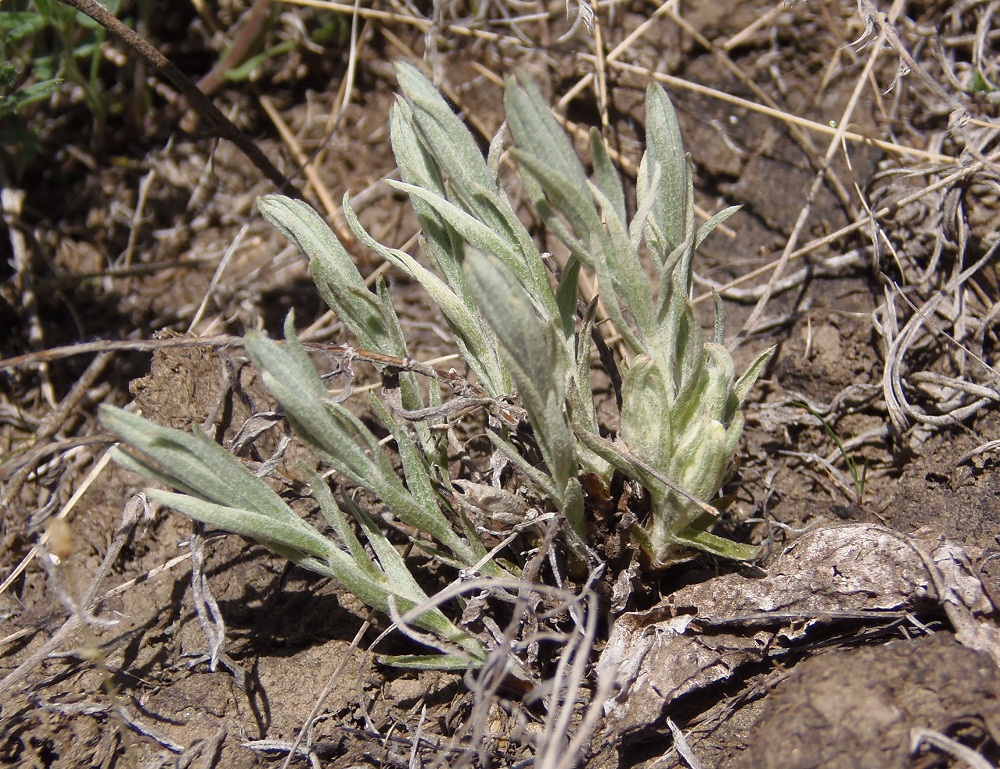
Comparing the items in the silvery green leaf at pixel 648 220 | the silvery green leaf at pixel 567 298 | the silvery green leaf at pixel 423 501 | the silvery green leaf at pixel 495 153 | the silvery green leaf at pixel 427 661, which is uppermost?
the silvery green leaf at pixel 495 153

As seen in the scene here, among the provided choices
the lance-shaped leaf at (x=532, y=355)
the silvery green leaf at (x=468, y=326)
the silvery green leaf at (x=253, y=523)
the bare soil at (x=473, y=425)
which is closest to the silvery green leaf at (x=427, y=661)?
the bare soil at (x=473, y=425)

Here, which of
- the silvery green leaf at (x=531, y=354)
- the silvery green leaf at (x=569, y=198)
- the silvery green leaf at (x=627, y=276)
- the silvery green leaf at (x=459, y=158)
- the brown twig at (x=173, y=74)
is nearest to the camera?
the silvery green leaf at (x=531, y=354)

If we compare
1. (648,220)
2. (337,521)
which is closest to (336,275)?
(337,521)

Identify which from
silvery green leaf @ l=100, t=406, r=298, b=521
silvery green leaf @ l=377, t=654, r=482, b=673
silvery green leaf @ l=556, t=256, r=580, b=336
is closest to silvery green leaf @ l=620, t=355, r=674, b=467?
silvery green leaf @ l=556, t=256, r=580, b=336

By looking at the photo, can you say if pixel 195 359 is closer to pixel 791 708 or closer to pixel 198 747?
pixel 198 747

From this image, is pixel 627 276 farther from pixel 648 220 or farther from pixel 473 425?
pixel 473 425

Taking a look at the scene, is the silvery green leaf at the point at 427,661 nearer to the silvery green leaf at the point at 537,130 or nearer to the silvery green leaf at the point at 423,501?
the silvery green leaf at the point at 423,501
